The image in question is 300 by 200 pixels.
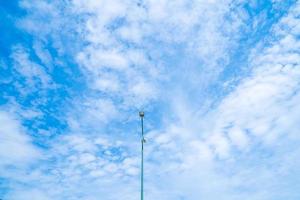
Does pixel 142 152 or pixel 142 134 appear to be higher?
pixel 142 134

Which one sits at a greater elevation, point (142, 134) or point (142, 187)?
Answer: point (142, 134)

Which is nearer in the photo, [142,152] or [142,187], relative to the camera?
[142,187]

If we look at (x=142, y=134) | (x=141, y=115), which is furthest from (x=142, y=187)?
(x=141, y=115)

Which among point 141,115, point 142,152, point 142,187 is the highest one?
point 141,115

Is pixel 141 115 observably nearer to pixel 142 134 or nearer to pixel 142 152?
pixel 142 134

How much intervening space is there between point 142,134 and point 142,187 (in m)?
7.00

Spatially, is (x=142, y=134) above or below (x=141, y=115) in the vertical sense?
below

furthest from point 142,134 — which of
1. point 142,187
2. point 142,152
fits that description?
point 142,187

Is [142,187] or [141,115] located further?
[141,115]

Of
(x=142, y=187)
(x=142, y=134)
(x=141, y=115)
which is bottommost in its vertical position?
(x=142, y=187)

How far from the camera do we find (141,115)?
86.3 ft

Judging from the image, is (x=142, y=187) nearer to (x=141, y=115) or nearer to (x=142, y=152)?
(x=142, y=152)

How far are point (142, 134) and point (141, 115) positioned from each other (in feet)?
9.19

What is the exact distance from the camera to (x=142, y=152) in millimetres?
Answer: 25359
